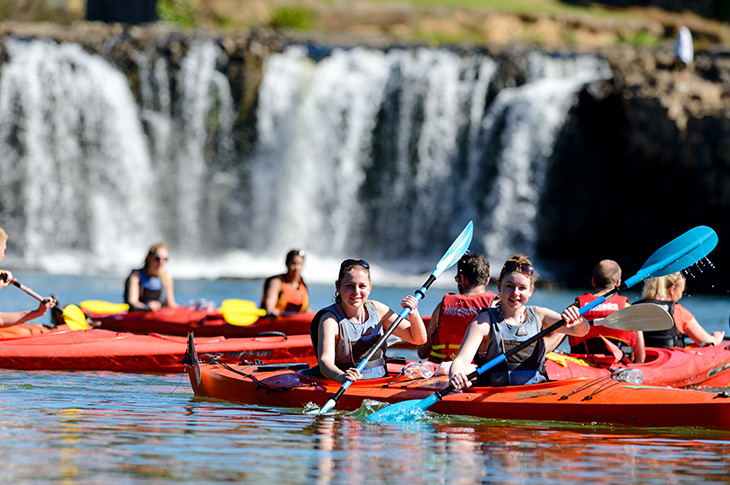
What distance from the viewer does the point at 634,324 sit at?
7609 mm

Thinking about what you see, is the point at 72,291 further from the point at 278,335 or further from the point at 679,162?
the point at 679,162

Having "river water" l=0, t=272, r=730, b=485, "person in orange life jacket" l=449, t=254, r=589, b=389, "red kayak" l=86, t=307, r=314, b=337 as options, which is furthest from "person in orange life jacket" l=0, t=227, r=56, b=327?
"person in orange life jacket" l=449, t=254, r=589, b=389

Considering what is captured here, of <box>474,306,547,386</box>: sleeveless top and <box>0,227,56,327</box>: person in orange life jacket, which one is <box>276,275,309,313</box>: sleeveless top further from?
<box>474,306,547,386</box>: sleeveless top

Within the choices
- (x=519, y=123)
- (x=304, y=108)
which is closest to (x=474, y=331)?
(x=519, y=123)

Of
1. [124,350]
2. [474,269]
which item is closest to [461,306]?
[474,269]

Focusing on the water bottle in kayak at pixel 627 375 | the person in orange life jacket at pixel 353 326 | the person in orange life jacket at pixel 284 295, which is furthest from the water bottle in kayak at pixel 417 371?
the person in orange life jacket at pixel 284 295

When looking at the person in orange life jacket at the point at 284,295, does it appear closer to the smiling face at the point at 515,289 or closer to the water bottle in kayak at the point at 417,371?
the water bottle in kayak at the point at 417,371

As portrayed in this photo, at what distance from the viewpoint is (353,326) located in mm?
7262

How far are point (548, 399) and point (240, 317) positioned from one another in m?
5.15

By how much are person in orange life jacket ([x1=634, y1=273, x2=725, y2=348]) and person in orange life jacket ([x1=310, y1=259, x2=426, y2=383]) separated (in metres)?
2.55

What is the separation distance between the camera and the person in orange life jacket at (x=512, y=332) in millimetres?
6633

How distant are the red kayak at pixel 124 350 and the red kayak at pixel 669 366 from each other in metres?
3.03

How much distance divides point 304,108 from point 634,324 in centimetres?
2432

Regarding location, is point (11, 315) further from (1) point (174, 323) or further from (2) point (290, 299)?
(2) point (290, 299)
